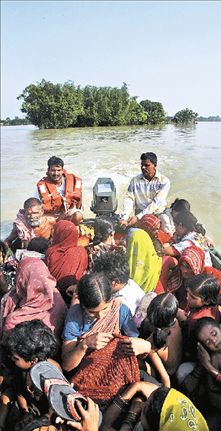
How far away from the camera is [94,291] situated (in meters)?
2.13

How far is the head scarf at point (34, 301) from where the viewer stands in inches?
97.9

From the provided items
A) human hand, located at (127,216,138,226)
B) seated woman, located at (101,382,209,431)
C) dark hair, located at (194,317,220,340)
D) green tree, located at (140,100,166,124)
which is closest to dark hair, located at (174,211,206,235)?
human hand, located at (127,216,138,226)

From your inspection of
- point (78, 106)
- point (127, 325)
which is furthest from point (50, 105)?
point (127, 325)

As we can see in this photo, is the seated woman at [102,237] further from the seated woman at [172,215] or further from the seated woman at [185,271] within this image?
the seated woman at [172,215]

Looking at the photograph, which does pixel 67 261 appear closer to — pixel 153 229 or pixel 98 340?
pixel 98 340

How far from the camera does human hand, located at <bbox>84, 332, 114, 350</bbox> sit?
2.09 m

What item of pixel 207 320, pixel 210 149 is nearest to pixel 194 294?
pixel 207 320

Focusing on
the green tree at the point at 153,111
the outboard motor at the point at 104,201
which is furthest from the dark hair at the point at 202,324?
the green tree at the point at 153,111

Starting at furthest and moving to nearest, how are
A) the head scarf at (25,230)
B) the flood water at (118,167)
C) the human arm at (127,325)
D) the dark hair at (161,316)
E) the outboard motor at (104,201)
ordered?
the flood water at (118,167)
the outboard motor at (104,201)
the head scarf at (25,230)
the human arm at (127,325)
the dark hair at (161,316)

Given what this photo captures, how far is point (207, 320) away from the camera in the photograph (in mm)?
2270

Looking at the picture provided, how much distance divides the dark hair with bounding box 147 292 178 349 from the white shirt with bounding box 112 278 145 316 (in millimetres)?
296

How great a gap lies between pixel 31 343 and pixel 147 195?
2.95 m

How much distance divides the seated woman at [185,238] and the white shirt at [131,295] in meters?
0.79

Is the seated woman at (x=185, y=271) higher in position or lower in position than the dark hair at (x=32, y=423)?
higher
